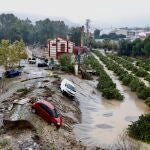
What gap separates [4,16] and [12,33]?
177 feet

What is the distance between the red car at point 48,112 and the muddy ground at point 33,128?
0.34 meters

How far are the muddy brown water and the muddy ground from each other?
0.97m

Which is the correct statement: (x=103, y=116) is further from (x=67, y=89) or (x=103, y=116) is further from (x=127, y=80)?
(x=127, y=80)

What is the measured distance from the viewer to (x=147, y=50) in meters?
96.5

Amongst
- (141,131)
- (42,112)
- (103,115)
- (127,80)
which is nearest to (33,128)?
(42,112)

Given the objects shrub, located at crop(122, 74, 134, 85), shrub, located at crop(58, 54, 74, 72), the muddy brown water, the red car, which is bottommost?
shrub, located at crop(122, 74, 134, 85)

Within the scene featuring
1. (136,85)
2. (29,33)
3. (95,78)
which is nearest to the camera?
(136,85)

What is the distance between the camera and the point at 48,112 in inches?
1065

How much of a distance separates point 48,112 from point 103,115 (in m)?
9.48

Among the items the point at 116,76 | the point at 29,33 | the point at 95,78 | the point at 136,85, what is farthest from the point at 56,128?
the point at 29,33

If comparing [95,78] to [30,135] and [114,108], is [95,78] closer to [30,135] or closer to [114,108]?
[114,108]

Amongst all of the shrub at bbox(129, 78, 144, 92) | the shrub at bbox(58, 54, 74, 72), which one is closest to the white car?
the shrub at bbox(129, 78, 144, 92)

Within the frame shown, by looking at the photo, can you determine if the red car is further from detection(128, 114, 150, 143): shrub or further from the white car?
the white car

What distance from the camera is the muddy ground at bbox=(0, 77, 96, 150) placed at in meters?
22.6
